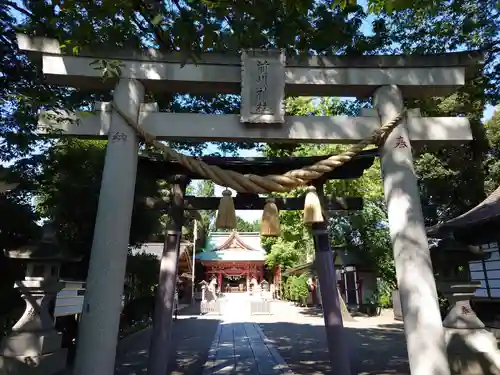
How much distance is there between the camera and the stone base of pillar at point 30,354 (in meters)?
3.39

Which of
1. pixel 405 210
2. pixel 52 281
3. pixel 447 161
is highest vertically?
pixel 447 161

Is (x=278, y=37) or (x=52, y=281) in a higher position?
(x=278, y=37)

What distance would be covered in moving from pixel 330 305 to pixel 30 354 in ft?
11.8

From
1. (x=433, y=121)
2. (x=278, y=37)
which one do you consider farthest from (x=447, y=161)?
(x=278, y=37)

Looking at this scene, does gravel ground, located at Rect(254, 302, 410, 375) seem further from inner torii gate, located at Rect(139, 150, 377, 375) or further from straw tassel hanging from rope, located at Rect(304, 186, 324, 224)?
straw tassel hanging from rope, located at Rect(304, 186, 324, 224)

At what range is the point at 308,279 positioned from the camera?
24.7 metres

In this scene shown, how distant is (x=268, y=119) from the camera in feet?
11.4

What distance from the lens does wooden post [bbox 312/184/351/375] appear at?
4.61m

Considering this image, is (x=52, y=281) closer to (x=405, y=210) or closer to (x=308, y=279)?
(x=405, y=210)

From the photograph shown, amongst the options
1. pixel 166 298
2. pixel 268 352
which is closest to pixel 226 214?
pixel 166 298

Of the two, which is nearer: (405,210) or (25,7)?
(405,210)

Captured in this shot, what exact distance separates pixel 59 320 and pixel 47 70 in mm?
5606

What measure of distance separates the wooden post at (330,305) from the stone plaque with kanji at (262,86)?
6.60ft

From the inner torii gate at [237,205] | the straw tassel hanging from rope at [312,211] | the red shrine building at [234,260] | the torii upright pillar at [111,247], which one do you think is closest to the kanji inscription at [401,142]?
the inner torii gate at [237,205]
